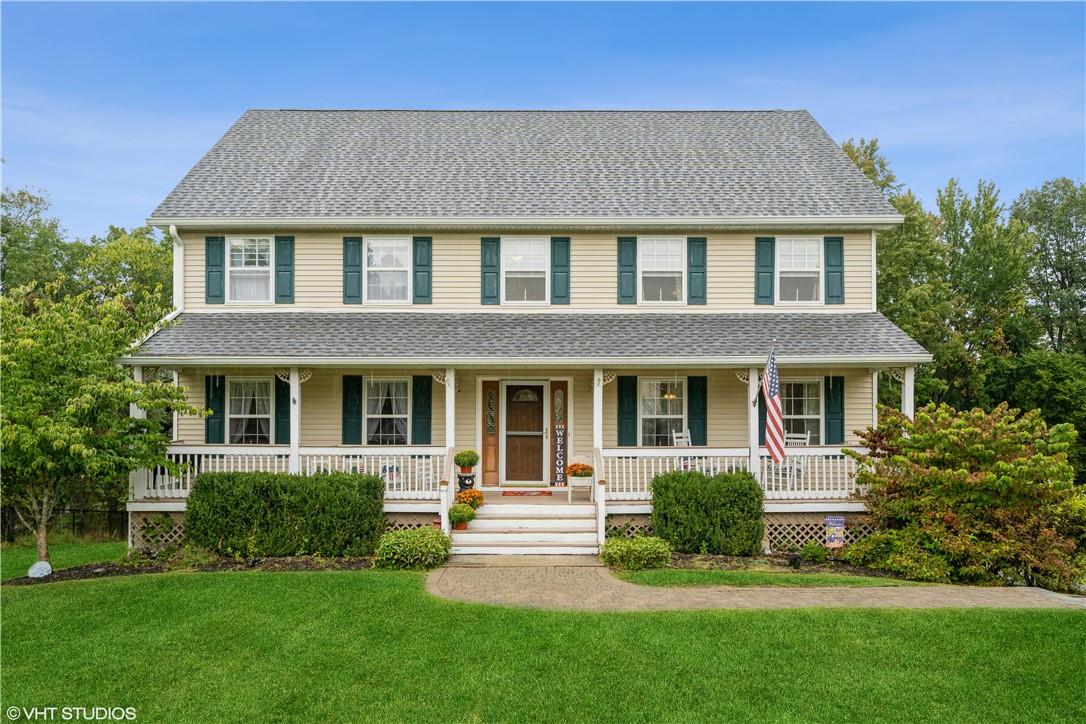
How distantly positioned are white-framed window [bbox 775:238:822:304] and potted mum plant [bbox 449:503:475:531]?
7656 millimetres

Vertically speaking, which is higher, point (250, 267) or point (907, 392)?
point (250, 267)

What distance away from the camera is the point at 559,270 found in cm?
1331

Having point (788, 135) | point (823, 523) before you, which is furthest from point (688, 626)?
point (788, 135)

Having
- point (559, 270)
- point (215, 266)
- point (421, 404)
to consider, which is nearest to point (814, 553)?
point (559, 270)

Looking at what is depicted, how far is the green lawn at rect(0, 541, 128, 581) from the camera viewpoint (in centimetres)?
1148

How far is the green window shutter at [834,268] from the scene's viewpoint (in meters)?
13.2

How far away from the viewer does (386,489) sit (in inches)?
444

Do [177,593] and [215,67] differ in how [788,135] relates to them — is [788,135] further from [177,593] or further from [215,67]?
[215,67]

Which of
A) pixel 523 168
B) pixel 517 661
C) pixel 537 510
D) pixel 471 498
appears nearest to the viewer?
pixel 517 661

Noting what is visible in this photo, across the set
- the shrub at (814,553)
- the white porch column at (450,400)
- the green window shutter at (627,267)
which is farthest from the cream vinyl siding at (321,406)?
the shrub at (814,553)

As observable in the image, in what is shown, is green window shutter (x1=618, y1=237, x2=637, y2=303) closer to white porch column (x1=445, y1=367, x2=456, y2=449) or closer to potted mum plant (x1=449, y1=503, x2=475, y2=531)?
white porch column (x1=445, y1=367, x2=456, y2=449)

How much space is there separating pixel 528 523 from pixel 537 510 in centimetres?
38

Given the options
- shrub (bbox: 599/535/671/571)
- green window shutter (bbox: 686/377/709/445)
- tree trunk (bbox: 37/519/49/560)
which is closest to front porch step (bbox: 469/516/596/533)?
shrub (bbox: 599/535/671/571)

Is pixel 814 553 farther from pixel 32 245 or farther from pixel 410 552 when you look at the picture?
pixel 32 245
